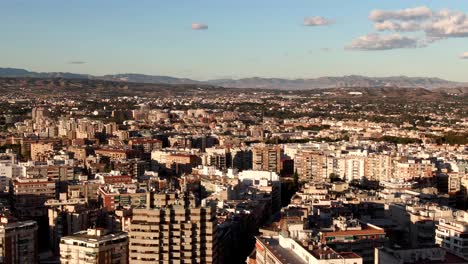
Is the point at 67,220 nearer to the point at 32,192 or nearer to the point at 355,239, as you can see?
the point at 32,192

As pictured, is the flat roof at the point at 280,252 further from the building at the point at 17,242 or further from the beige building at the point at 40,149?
the beige building at the point at 40,149

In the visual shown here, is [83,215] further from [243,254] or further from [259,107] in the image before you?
[259,107]

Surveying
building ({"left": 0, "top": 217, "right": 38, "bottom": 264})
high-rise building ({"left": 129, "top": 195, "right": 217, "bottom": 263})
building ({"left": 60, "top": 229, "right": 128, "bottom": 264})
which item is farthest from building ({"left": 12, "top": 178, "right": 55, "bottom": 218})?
high-rise building ({"left": 129, "top": 195, "right": 217, "bottom": 263})

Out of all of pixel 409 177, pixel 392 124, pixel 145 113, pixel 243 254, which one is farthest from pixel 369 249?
pixel 145 113

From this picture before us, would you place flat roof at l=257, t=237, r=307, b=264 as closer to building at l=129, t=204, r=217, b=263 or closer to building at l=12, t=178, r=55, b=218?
building at l=129, t=204, r=217, b=263

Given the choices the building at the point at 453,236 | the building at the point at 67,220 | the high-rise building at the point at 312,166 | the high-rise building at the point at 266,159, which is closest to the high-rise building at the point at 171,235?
the building at the point at 67,220

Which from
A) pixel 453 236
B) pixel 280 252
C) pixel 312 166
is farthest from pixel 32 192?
pixel 453 236
